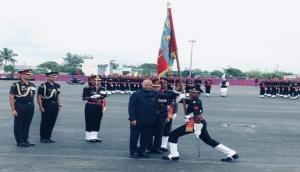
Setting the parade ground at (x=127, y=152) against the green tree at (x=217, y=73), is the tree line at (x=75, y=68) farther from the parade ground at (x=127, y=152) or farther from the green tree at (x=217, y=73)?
the parade ground at (x=127, y=152)

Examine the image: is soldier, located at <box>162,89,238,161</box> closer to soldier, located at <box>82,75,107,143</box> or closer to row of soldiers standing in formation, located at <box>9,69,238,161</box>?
row of soldiers standing in formation, located at <box>9,69,238,161</box>

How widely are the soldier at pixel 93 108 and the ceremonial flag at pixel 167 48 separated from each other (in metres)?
1.99

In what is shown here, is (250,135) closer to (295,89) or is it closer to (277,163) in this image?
(277,163)

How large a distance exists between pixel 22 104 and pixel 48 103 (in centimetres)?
69

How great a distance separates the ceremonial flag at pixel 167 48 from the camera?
30.1 feet

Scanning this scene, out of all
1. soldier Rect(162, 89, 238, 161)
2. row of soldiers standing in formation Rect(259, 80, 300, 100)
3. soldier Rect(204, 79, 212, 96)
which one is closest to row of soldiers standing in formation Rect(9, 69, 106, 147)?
soldier Rect(162, 89, 238, 161)

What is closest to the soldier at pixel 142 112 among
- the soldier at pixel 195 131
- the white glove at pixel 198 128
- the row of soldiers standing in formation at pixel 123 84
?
the soldier at pixel 195 131

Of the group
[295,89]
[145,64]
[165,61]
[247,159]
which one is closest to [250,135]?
[247,159]

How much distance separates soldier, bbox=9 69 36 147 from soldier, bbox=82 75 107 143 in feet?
4.80

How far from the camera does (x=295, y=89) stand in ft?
111

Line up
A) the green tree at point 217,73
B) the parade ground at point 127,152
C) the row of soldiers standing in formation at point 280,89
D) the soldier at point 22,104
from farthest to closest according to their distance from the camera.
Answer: the green tree at point 217,73
the row of soldiers standing in formation at point 280,89
the soldier at point 22,104
the parade ground at point 127,152

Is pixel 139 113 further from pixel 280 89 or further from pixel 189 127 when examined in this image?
pixel 280 89

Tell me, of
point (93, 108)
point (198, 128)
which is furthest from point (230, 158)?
point (93, 108)

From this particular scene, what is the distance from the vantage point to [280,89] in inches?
1403
